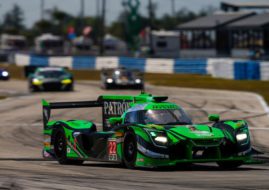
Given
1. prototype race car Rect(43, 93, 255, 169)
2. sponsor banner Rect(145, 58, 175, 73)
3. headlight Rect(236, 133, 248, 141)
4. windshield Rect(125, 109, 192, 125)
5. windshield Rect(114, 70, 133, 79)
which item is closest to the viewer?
prototype race car Rect(43, 93, 255, 169)

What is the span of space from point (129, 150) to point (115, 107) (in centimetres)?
229

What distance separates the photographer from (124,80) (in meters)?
42.2

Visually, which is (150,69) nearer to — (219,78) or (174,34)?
(219,78)

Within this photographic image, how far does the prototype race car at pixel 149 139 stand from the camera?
12.7m

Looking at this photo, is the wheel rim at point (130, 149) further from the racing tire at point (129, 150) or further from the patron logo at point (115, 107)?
the patron logo at point (115, 107)

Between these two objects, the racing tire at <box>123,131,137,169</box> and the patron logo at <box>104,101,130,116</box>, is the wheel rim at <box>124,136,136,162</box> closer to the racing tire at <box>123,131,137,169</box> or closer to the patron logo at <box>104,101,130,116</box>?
the racing tire at <box>123,131,137,169</box>

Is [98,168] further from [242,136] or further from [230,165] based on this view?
[242,136]

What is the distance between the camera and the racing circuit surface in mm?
10516

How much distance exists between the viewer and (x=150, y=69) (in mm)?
63312

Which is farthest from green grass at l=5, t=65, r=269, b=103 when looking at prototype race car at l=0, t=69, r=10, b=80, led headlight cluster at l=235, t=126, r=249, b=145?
prototype race car at l=0, t=69, r=10, b=80

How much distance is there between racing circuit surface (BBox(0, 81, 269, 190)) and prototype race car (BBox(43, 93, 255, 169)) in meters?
0.20

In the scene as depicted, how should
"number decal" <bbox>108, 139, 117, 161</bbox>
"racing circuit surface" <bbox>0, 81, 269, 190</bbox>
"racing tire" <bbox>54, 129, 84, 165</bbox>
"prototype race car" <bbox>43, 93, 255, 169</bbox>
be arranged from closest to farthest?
"racing circuit surface" <bbox>0, 81, 269, 190</bbox> → "prototype race car" <bbox>43, 93, 255, 169</bbox> → "number decal" <bbox>108, 139, 117, 161</bbox> → "racing tire" <bbox>54, 129, 84, 165</bbox>

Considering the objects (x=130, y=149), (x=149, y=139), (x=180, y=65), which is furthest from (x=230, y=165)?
(x=180, y=65)

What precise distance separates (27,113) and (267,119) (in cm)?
806
